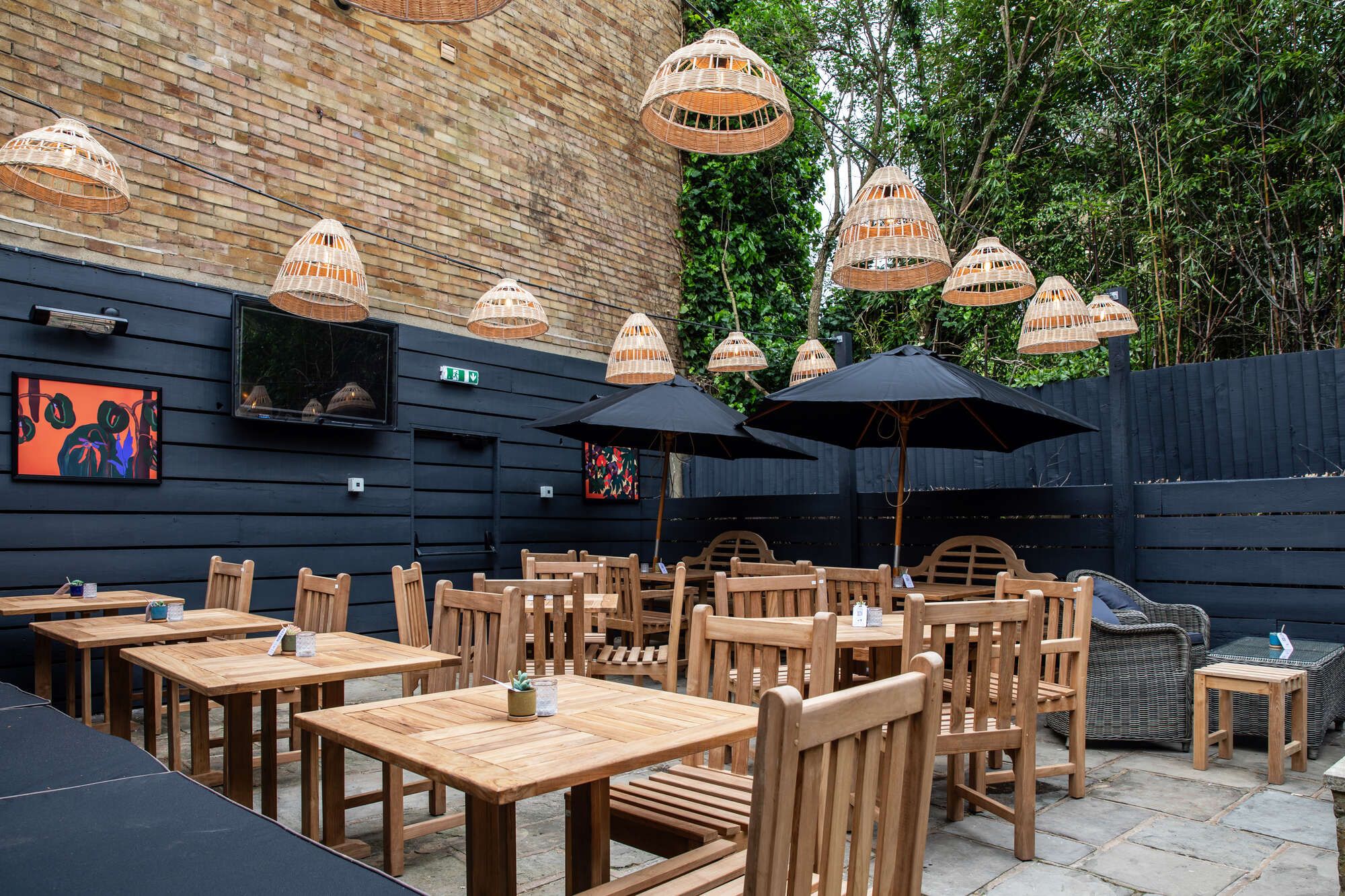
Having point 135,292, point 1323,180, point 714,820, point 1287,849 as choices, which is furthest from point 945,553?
point 135,292

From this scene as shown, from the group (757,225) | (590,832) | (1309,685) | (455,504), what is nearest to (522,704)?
(590,832)

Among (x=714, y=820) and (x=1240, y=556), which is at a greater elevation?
(x=1240, y=556)

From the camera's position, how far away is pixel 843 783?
4.20 feet

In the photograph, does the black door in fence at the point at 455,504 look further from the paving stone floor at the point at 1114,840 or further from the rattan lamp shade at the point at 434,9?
the rattan lamp shade at the point at 434,9

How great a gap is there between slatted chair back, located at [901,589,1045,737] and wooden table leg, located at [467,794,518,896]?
4.66 feet

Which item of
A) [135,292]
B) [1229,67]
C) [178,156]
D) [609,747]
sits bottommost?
[609,747]

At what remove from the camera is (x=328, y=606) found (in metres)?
3.93

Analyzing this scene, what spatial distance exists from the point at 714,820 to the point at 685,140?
2936 millimetres

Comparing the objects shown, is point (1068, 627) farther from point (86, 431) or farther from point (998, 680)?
point (86, 431)

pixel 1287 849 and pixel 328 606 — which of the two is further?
pixel 328 606

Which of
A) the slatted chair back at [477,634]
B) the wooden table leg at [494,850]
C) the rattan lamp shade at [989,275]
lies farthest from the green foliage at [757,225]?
the wooden table leg at [494,850]

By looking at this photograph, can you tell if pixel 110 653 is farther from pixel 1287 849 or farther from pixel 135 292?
pixel 1287 849

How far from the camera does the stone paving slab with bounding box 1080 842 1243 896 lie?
9.11ft

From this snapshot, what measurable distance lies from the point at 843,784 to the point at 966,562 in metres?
5.74
